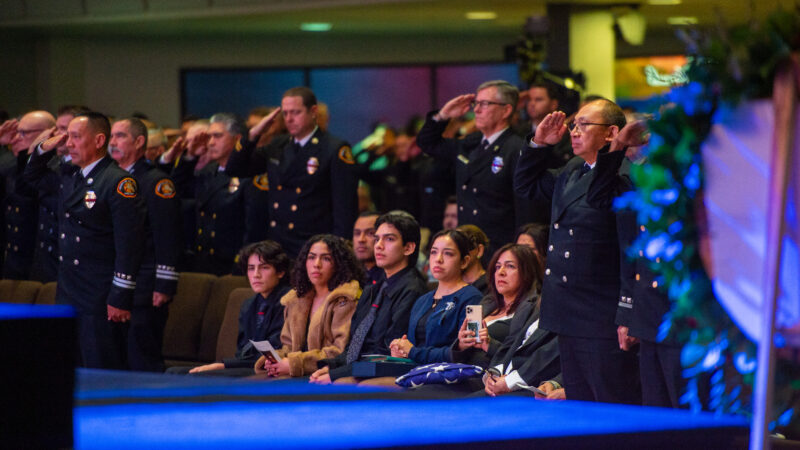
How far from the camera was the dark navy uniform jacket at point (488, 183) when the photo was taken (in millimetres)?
5266

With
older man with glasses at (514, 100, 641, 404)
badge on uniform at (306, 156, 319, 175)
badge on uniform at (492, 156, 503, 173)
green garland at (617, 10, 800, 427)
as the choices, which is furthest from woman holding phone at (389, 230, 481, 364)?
green garland at (617, 10, 800, 427)

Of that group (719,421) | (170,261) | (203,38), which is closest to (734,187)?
(719,421)

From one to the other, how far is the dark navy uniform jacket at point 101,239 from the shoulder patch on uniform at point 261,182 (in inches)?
47.4

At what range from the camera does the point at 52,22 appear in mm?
10758

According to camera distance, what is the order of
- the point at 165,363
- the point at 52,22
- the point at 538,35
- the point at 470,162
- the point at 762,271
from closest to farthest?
the point at 762,271, the point at 470,162, the point at 165,363, the point at 538,35, the point at 52,22

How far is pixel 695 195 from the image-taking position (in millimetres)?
1407

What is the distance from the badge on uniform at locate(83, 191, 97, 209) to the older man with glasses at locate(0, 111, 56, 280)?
1498mm

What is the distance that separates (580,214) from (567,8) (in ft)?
18.9

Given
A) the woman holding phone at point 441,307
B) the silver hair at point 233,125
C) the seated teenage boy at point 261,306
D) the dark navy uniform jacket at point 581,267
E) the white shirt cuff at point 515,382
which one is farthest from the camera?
the silver hair at point 233,125

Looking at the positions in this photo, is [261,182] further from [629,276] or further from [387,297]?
[629,276]

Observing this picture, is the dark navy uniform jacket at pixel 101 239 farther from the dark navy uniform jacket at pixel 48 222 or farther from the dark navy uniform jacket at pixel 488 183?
the dark navy uniform jacket at pixel 488 183

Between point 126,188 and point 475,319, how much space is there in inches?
72.5

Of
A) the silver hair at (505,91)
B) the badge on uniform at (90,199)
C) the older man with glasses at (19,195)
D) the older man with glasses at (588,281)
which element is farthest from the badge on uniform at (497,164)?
the older man with glasses at (19,195)

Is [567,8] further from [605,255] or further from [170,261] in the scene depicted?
[605,255]
